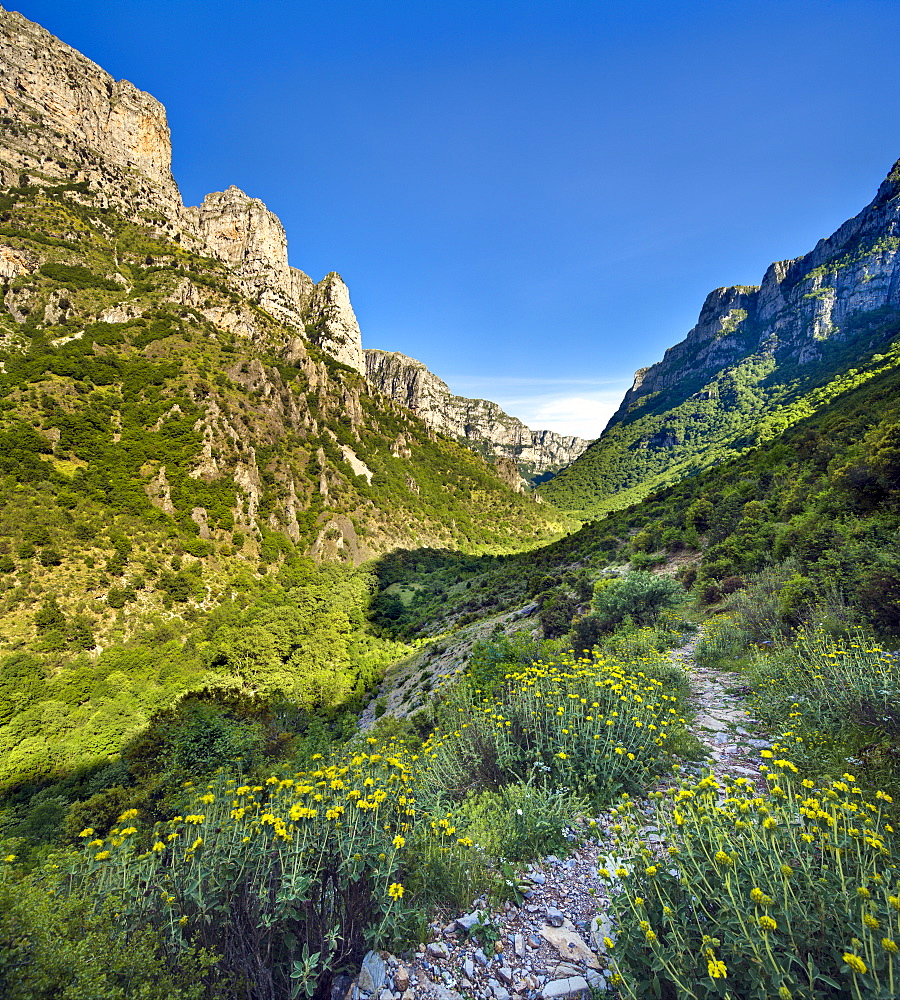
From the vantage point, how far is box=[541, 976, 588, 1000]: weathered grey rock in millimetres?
2395

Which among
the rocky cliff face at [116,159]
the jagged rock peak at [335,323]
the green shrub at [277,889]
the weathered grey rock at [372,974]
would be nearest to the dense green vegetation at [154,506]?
the rocky cliff face at [116,159]

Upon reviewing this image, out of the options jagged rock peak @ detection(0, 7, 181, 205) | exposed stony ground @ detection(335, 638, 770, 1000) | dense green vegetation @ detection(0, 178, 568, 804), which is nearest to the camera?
exposed stony ground @ detection(335, 638, 770, 1000)

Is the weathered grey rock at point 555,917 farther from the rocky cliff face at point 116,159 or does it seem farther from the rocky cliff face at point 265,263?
the rocky cliff face at point 265,263

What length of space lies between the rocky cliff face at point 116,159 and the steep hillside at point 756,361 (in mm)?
96843

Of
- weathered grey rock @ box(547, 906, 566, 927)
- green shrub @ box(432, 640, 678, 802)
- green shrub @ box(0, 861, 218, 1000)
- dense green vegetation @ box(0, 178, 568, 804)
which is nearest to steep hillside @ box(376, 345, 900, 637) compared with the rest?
green shrub @ box(432, 640, 678, 802)

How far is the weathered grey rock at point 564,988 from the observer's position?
2395 millimetres

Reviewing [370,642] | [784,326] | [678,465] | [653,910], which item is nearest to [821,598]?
[653,910]

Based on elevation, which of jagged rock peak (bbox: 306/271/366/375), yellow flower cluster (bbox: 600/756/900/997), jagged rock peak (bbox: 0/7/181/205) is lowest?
yellow flower cluster (bbox: 600/756/900/997)

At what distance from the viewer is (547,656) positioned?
33.4ft

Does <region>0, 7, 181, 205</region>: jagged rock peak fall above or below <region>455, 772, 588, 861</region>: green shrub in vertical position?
above

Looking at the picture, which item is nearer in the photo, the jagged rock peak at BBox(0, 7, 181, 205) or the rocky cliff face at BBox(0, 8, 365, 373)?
the rocky cliff face at BBox(0, 8, 365, 373)

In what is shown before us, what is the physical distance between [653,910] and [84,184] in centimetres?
10706

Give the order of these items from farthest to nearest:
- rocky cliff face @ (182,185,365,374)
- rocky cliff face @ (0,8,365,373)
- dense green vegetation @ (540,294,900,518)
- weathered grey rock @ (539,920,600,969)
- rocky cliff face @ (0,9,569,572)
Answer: rocky cliff face @ (182,185,365,374) → dense green vegetation @ (540,294,900,518) → rocky cliff face @ (0,8,365,373) → rocky cliff face @ (0,9,569,572) → weathered grey rock @ (539,920,600,969)

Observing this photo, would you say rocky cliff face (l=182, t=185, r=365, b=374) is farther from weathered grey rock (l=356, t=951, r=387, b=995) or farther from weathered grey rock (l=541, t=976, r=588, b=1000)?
weathered grey rock (l=541, t=976, r=588, b=1000)
